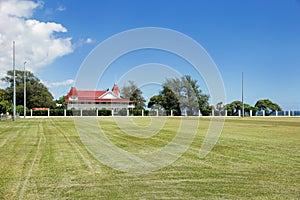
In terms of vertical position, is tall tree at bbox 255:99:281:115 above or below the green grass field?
above

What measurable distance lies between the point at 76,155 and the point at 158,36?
10437mm

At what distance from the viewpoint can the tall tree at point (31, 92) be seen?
299 feet

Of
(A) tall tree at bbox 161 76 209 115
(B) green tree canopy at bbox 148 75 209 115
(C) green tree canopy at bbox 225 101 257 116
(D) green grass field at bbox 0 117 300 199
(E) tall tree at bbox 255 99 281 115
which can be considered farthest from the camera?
(E) tall tree at bbox 255 99 281 115

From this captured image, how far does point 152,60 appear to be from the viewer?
22.3 meters

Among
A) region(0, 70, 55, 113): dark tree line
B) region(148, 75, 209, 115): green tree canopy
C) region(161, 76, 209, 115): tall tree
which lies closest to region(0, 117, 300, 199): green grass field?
region(161, 76, 209, 115): tall tree

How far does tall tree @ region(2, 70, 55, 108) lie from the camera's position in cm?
9106

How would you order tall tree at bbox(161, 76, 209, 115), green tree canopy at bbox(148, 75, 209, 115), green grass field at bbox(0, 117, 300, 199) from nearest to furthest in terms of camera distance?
1. green grass field at bbox(0, 117, 300, 199)
2. tall tree at bbox(161, 76, 209, 115)
3. green tree canopy at bbox(148, 75, 209, 115)

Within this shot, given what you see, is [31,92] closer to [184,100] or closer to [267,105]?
[184,100]

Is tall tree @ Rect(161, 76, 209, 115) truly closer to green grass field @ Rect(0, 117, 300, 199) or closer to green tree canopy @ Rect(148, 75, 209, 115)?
green tree canopy @ Rect(148, 75, 209, 115)

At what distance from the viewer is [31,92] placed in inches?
3622

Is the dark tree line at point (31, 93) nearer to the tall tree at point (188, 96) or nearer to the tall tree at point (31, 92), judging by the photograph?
the tall tree at point (31, 92)

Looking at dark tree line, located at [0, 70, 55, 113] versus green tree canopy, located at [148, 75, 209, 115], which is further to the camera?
dark tree line, located at [0, 70, 55, 113]

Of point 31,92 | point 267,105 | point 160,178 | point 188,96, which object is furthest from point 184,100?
point 160,178

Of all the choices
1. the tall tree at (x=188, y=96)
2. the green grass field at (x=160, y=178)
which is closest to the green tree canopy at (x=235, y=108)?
the tall tree at (x=188, y=96)
